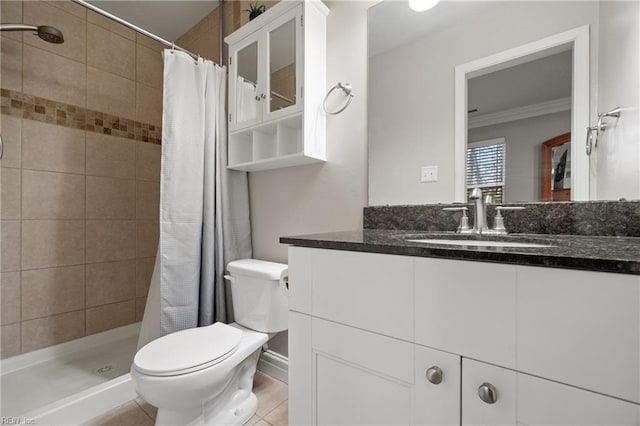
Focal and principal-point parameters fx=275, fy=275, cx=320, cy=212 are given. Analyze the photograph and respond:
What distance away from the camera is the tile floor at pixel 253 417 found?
1243 millimetres

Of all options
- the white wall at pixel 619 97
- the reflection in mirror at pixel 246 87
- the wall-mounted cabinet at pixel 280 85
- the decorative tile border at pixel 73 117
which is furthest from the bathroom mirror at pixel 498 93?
the decorative tile border at pixel 73 117

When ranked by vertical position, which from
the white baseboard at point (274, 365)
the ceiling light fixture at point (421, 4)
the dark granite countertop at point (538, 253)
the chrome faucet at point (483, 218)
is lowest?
the white baseboard at point (274, 365)

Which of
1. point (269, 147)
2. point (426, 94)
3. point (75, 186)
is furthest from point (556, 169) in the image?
point (75, 186)

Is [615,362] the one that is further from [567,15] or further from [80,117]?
[80,117]

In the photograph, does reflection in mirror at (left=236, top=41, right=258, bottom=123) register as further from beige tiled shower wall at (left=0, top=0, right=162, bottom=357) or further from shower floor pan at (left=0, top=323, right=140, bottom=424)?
shower floor pan at (left=0, top=323, right=140, bottom=424)

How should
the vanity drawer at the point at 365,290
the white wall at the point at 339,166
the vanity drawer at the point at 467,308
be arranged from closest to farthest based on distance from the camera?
the vanity drawer at the point at 467,308 < the vanity drawer at the point at 365,290 < the white wall at the point at 339,166

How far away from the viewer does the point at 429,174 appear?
1187 millimetres

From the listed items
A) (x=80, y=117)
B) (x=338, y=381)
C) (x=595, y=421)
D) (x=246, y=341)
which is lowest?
(x=246, y=341)

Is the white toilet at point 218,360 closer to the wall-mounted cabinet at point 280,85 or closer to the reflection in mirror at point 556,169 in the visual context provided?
the wall-mounted cabinet at point 280,85

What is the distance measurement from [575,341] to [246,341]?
3.89 ft

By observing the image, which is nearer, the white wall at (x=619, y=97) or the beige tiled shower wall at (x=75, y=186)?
the white wall at (x=619, y=97)

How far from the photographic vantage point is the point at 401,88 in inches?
50.0

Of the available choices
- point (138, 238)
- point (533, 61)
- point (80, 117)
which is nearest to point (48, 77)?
point (80, 117)

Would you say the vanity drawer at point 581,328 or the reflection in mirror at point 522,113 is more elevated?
the reflection in mirror at point 522,113
